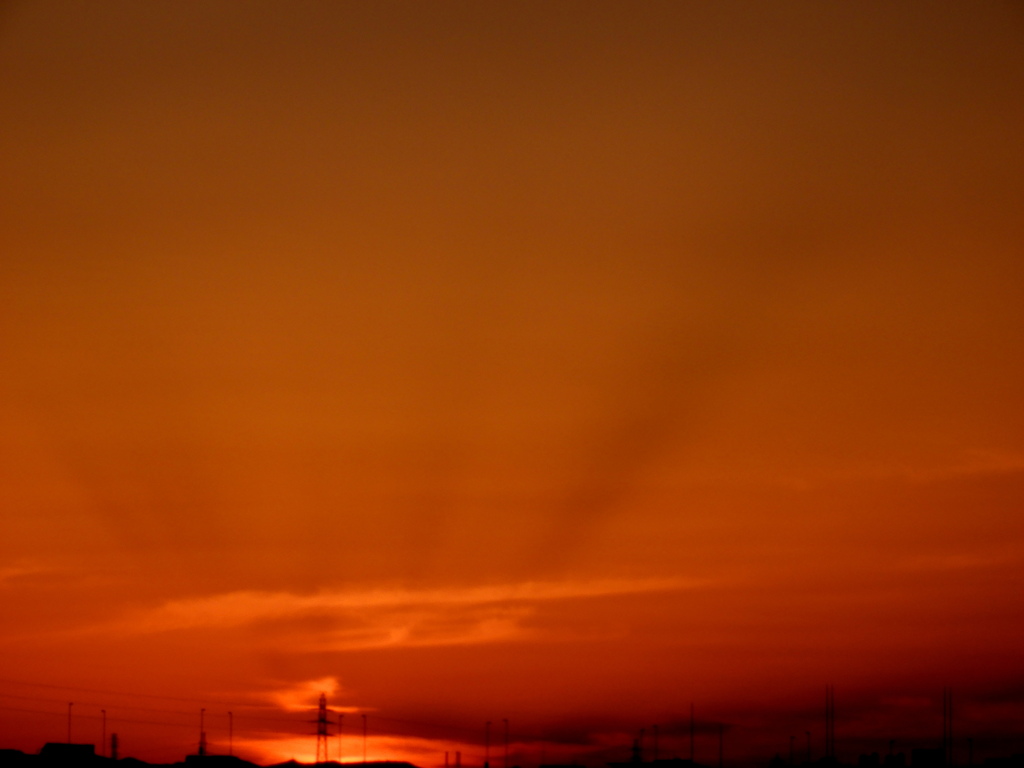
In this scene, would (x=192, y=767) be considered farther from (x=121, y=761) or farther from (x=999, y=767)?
(x=999, y=767)

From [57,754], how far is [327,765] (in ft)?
107

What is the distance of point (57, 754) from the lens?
16088cm

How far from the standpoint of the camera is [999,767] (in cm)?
18550

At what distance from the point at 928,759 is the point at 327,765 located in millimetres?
75368

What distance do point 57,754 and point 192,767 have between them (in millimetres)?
15382

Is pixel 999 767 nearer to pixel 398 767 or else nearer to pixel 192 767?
pixel 398 767

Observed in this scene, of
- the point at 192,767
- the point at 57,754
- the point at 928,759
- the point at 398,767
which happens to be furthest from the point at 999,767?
the point at 57,754

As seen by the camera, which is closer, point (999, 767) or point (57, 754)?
point (57, 754)

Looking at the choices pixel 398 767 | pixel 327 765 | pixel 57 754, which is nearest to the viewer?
pixel 57 754

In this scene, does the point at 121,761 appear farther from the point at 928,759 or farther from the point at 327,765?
the point at 928,759

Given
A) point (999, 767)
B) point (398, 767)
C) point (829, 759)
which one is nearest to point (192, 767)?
point (398, 767)

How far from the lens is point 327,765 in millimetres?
180875

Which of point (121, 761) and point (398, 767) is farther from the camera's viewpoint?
point (398, 767)

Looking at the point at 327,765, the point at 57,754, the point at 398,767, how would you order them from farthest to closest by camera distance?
1. the point at 398,767
2. the point at 327,765
3. the point at 57,754
